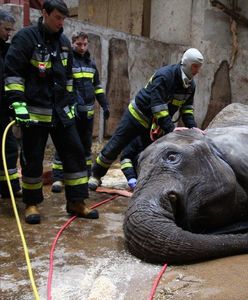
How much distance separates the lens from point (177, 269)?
2.79 metres

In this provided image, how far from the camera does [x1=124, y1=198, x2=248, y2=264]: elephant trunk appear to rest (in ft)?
9.06

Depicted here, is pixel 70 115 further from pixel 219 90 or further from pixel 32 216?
pixel 219 90

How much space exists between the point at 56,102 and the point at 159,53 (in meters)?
6.61

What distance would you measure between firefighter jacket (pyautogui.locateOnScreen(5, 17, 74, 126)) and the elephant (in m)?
1.05

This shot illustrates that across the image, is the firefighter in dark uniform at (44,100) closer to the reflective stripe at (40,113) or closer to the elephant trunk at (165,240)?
the reflective stripe at (40,113)

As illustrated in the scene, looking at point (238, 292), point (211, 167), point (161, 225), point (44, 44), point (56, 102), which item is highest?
point (44, 44)

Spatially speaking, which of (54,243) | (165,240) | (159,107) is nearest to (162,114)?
(159,107)

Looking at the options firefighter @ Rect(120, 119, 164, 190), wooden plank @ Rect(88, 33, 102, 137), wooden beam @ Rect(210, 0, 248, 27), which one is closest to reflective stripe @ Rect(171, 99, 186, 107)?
firefighter @ Rect(120, 119, 164, 190)

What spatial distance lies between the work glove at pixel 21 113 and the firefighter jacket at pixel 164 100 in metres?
1.40

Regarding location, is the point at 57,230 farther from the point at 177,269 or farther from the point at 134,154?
the point at 134,154

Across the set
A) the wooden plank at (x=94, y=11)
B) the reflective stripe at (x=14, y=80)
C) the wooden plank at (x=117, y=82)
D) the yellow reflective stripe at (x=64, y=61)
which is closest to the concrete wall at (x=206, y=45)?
the wooden plank at (x=117, y=82)

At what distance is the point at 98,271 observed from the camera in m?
2.83

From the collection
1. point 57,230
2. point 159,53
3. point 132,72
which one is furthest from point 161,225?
point 159,53

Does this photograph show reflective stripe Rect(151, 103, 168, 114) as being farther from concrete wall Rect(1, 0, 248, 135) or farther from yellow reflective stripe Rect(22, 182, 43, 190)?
concrete wall Rect(1, 0, 248, 135)
